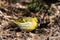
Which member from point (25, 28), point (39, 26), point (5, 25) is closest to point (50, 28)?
point (39, 26)

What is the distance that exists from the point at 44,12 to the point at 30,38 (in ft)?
5.33

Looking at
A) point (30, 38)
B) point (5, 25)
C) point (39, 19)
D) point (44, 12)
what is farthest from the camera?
point (44, 12)

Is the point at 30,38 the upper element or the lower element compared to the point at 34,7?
lower

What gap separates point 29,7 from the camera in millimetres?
6500

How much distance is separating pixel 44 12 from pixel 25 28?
1340 mm

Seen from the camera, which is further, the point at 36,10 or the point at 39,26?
the point at 36,10

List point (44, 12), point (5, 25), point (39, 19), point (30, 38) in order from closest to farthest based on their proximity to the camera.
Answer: point (30, 38) < point (5, 25) < point (39, 19) < point (44, 12)

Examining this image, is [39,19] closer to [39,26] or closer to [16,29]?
[39,26]

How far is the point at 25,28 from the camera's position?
5.20 m

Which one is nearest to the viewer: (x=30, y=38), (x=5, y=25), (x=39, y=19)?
(x=30, y=38)

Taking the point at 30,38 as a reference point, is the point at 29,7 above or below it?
above

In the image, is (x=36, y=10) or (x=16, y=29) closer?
(x=16, y=29)

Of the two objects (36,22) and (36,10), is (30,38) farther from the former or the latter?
(36,10)

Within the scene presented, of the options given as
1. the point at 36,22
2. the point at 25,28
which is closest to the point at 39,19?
the point at 36,22
